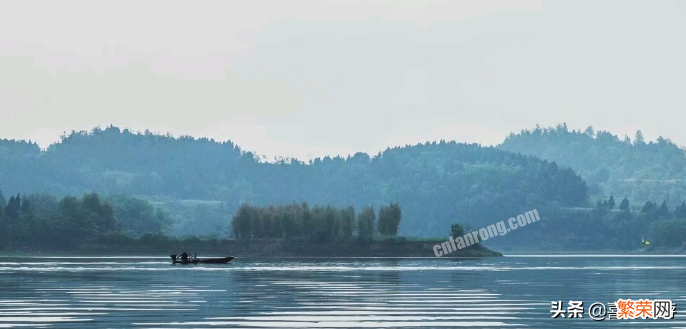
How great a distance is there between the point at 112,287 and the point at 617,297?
32.6 metres

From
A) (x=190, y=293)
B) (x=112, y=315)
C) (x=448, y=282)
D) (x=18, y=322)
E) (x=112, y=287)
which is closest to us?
(x=18, y=322)

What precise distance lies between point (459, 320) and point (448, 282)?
38.5 metres

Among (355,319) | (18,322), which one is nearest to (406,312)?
(355,319)

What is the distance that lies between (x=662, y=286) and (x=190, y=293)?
31.4 metres

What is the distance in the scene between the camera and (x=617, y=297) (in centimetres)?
7262

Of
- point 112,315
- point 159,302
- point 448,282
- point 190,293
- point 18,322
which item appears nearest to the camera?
point 18,322

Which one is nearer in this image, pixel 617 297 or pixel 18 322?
pixel 18 322

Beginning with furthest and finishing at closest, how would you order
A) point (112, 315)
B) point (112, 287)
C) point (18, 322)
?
point (112, 287) < point (112, 315) < point (18, 322)

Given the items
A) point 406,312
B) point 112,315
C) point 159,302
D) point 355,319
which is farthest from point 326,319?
point 159,302

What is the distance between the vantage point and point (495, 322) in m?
55.5

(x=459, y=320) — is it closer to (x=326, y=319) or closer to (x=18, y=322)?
(x=326, y=319)

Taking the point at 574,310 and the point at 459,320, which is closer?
the point at 459,320

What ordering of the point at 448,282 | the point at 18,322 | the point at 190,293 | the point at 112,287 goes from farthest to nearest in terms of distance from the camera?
the point at 448,282 < the point at 112,287 < the point at 190,293 < the point at 18,322

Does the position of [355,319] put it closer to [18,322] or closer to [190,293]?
[18,322]
